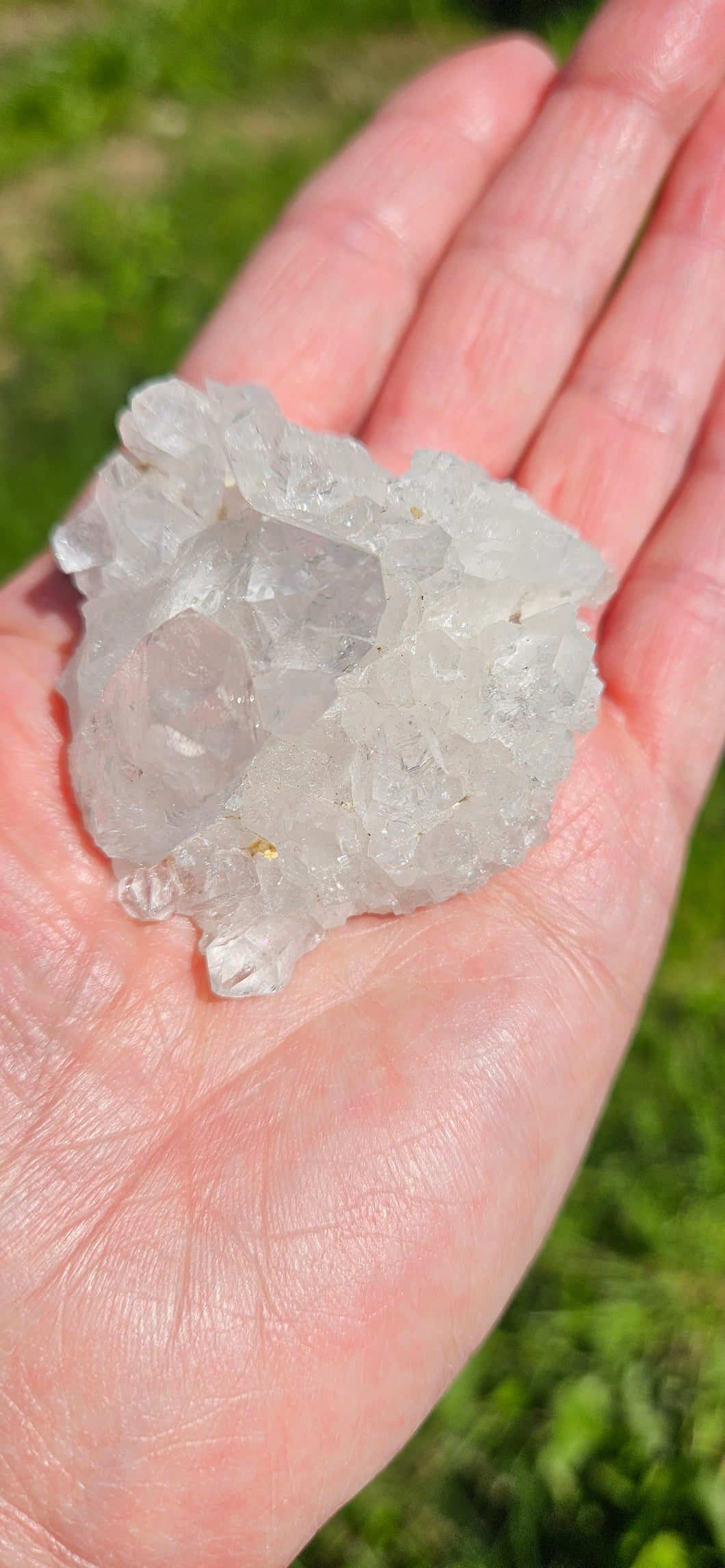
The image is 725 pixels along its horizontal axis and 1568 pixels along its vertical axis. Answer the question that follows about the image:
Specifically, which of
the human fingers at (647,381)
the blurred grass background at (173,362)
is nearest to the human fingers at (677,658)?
the human fingers at (647,381)

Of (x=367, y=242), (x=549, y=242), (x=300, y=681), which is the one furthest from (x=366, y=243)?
(x=300, y=681)

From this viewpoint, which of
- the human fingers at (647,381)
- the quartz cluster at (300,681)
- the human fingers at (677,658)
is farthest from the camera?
the human fingers at (647,381)

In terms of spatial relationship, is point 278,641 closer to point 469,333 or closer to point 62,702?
point 62,702

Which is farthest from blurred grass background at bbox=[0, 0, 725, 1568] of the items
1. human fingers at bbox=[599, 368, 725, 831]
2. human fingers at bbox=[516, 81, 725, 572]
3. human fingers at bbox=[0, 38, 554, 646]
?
human fingers at bbox=[0, 38, 554, 646]

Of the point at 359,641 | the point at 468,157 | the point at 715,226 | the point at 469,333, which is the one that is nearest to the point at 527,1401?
the point at 359,641

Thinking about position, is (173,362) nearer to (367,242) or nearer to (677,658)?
(367,242)

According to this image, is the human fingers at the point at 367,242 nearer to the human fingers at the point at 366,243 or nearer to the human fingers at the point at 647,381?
the human fingers at the point at 366,243

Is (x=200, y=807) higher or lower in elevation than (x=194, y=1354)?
higher
